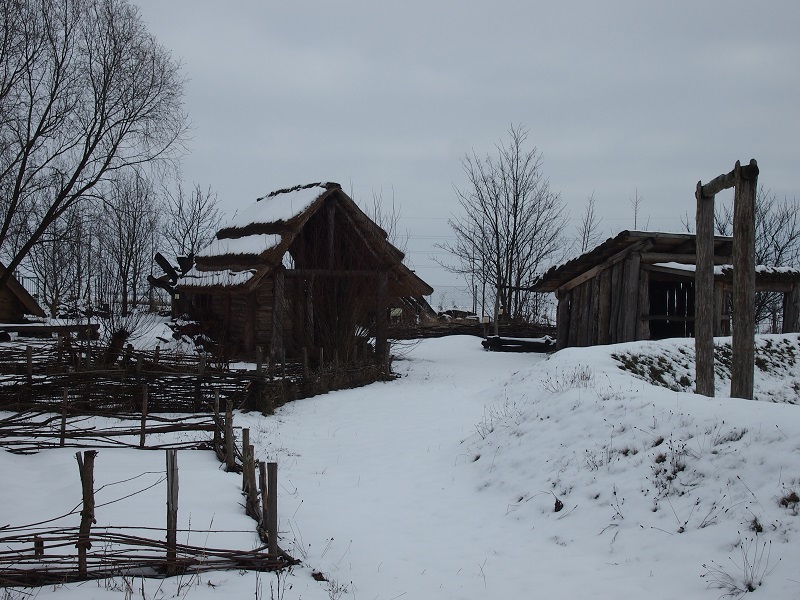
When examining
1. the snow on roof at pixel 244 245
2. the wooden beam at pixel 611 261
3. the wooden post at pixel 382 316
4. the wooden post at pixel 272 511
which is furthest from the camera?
the wooden post at pixel 382 316

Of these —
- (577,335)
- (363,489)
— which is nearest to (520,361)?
(577,335)

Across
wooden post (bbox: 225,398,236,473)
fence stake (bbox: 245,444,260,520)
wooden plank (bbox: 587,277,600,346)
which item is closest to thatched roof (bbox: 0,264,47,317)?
wooden post (bbox: 225,398,236,473)

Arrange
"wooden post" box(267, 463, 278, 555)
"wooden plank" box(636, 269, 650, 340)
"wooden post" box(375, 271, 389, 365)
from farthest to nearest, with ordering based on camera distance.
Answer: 1. "wooden post" box(375, 271, 389, 365)
2. "wooden plank" box(636, 269, 650, 340)
3. "wooden post" box(267, 463, 278, 555)

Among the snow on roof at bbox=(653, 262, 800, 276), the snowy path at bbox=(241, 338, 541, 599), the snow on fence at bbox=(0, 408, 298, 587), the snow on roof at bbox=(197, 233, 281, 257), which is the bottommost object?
the snowy path at bbox=(241, 338, 541, 599)

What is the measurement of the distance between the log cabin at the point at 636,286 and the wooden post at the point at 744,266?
833 centimetres

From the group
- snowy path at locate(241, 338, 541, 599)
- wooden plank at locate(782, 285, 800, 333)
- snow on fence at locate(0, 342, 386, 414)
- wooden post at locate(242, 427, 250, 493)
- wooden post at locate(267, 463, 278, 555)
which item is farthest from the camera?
wooden plank at locate(782, 285, 800, 333)

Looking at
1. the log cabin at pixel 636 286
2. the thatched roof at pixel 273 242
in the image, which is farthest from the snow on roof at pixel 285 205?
the log cabin at pixel 636 286

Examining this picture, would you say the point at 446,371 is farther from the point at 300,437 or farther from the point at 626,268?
the point at 300,437

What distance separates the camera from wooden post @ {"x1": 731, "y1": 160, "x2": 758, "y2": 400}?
20.4 feet

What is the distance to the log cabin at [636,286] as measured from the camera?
48.6 ft

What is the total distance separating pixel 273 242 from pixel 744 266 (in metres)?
10.3

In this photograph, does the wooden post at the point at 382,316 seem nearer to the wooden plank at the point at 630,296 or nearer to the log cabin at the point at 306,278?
the log cabin at the point at 306,278

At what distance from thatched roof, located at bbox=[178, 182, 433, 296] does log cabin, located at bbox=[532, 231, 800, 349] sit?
3.99 m

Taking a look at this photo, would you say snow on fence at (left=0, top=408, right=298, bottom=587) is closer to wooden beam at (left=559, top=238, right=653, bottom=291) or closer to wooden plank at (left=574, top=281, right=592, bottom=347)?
wooden beam at (left=559, top=238, right=653, bottom=291)
